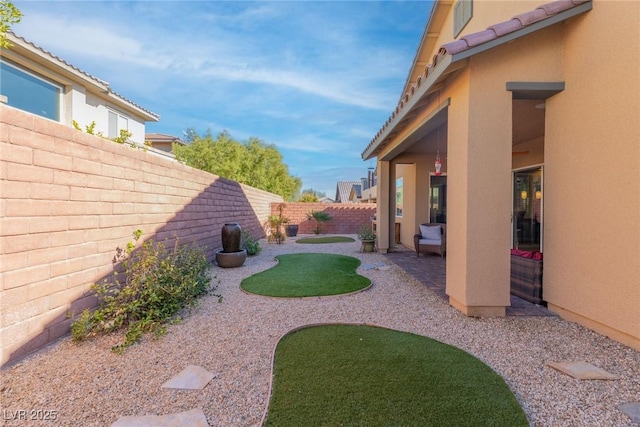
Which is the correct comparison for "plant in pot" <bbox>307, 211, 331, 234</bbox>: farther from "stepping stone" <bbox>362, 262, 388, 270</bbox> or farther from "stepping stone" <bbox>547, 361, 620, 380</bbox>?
"stepping stone" <bbox>547, 361, 620, 380</bbox>

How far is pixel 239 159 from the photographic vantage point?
74.7ft

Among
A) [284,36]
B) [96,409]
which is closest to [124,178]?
[96,409]

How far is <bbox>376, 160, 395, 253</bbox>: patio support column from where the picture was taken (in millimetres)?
10617

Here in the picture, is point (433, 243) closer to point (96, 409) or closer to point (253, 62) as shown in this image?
point (96, 409)

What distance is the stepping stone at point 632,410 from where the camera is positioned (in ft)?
7.65

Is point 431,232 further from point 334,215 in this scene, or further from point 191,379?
point 334,215

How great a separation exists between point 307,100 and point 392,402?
2316 centimetres

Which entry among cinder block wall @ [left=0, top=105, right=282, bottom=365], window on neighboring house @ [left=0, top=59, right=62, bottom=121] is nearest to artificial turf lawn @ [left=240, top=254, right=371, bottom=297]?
cinder block wall @ [left=0, top=105, right=282, bottom=365]

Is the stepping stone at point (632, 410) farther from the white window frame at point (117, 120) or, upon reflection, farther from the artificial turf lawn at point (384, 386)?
the white window frame at point (117, 120)

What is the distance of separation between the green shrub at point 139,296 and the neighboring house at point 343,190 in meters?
39.8

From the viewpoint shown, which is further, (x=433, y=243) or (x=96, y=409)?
(x=433, y=243)

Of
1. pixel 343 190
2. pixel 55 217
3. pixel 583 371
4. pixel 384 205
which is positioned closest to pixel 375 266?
pixel 384 205

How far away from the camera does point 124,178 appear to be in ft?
15.8

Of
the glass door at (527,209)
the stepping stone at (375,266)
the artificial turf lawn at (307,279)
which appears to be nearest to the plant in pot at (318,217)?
the artificial turf lawn at (307,279)
